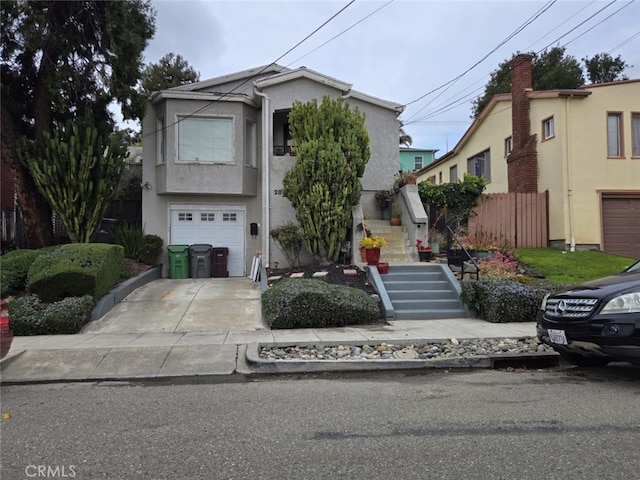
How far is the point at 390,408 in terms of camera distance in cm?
475

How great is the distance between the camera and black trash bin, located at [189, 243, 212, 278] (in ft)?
46.5

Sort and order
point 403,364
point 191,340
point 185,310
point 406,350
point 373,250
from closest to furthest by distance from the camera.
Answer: point 403,364 → point 406,350 → point 191,340 → point 185,310 → point 373,250

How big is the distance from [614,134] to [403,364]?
1449 centimetres

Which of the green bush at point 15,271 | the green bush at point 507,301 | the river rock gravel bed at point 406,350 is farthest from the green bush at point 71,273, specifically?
the green bush at point 507,301

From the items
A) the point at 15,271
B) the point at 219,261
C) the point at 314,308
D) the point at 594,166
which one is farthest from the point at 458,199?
the point at 15,271

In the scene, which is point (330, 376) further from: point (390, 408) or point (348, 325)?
point (348, 325)

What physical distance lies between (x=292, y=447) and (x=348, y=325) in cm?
529

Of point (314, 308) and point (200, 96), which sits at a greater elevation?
point (200, 96)

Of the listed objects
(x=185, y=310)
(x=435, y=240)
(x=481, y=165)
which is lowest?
(x=185, y=310)

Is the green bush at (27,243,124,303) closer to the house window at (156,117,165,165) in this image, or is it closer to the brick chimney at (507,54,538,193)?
the house window at (156,117,165,165)

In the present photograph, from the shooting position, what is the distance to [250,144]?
15156 mm

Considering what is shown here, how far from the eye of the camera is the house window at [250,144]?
14.9 meters

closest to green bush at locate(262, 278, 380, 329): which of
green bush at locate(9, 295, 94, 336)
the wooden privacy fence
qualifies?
green bush at locate(9, 295, 94, 336)

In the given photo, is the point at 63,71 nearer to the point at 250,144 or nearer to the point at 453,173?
the point at 250,144
